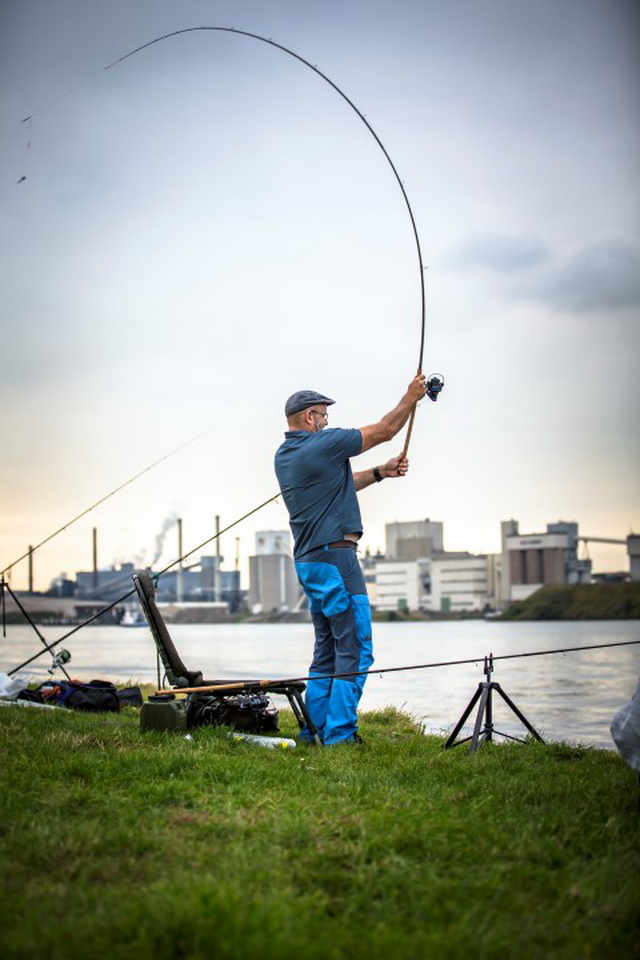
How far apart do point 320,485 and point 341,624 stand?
77 centimetres

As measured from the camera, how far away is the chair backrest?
6172mm

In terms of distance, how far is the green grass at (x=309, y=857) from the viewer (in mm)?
2496

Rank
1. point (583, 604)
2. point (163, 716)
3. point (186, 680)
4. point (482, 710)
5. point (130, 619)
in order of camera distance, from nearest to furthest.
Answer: point (482, 710) → point (163, 716) → point (186, 680) → point (583, 604) → point (130, 619)

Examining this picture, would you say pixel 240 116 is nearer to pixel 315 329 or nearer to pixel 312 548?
pixel 315 329

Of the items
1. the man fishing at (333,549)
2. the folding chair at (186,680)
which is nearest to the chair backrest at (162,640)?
the folding chair at (186,680)

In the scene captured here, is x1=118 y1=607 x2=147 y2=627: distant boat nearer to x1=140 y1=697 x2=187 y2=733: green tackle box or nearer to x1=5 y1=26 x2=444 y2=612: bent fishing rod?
x1=5 y1=26 x2=444 y2=612: bent fishing rod

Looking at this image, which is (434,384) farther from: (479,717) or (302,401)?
(479,717)

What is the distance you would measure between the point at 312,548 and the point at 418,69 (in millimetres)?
5969

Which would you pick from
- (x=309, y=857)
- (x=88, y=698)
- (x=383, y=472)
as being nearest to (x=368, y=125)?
(x=383, y=472)

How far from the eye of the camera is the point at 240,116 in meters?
10.2

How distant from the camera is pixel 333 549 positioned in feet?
19.0

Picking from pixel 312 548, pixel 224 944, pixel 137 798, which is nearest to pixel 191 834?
pixel 137 798

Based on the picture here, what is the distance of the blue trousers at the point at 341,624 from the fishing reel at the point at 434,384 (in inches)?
39.8

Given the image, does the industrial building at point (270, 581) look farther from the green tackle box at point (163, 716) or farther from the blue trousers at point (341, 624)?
the green tackle box at point (163, 716)
